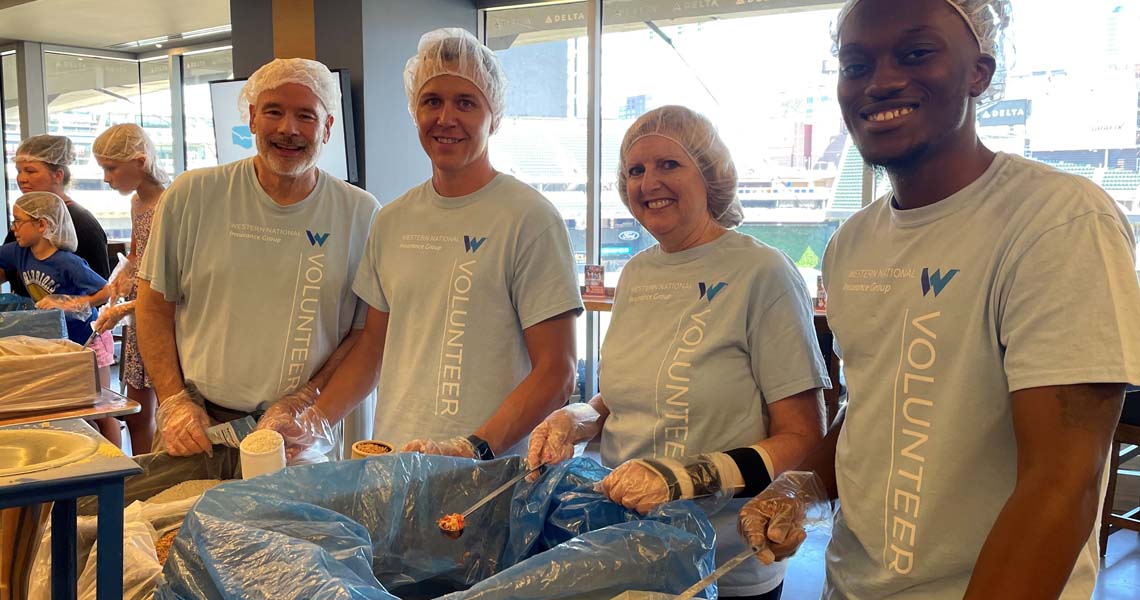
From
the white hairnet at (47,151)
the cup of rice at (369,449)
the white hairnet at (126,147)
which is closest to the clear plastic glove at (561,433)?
the cup of rice at (369,449)

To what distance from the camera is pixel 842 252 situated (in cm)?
117

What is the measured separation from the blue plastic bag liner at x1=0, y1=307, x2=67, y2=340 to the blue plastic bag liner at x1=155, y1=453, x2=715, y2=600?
4.62 ft

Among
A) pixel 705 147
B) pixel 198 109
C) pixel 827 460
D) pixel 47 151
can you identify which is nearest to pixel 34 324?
pixel 705 147

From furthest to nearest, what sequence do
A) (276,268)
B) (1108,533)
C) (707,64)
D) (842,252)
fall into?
(707,64) → (1108,533) → (276,268) → (842,252)

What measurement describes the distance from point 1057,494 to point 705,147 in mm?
864

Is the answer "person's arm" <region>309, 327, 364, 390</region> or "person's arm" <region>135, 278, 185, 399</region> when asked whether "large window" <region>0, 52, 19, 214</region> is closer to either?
"person's arm" <region>135, 278, 185, 399</region>

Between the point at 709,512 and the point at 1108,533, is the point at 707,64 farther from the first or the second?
the point at 709,512

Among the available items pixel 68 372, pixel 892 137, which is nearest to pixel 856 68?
pixel 892 137

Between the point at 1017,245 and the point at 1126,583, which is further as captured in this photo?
the point at 1126,583

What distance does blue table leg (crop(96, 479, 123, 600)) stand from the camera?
0.74m

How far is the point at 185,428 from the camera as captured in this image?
5.07 feet

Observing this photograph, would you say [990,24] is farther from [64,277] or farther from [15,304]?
[64,277]

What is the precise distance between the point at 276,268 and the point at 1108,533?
3173 mm

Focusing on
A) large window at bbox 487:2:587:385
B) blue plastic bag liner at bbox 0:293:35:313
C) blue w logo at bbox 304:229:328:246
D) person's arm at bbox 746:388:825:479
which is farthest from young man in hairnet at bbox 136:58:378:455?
large window at bbox 487:2:587:385
